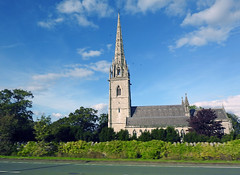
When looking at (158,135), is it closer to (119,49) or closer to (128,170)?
(128,170)

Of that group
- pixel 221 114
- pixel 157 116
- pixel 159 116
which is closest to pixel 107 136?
pixel 157 116

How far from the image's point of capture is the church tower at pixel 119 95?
163 ft

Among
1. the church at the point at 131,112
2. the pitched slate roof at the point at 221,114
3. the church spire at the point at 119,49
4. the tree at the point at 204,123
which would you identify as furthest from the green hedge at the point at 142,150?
the church spire at the point at 119,49

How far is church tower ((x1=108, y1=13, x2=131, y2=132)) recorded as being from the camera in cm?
4956

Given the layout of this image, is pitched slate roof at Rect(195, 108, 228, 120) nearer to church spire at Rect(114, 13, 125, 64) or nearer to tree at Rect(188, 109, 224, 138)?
tree at Rect(188, 109, 224, 138)

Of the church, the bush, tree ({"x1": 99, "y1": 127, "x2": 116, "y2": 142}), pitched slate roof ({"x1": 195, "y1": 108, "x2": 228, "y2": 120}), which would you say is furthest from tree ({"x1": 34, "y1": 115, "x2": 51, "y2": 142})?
pitched slate roof ({"x1": 195, "y1": 108, "x2": 228, "y2": 120})

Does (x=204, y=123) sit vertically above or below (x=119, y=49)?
below

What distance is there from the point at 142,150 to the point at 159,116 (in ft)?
109

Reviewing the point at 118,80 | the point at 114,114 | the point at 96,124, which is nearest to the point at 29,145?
the point at 114,114

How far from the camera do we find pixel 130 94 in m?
52.7

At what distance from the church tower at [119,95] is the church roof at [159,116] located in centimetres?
262

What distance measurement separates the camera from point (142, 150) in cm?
1905

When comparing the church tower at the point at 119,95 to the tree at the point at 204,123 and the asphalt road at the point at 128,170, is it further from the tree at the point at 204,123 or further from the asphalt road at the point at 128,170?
the asphalt road at the point at 128,170

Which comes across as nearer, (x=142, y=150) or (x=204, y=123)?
(x=142, y=150)
